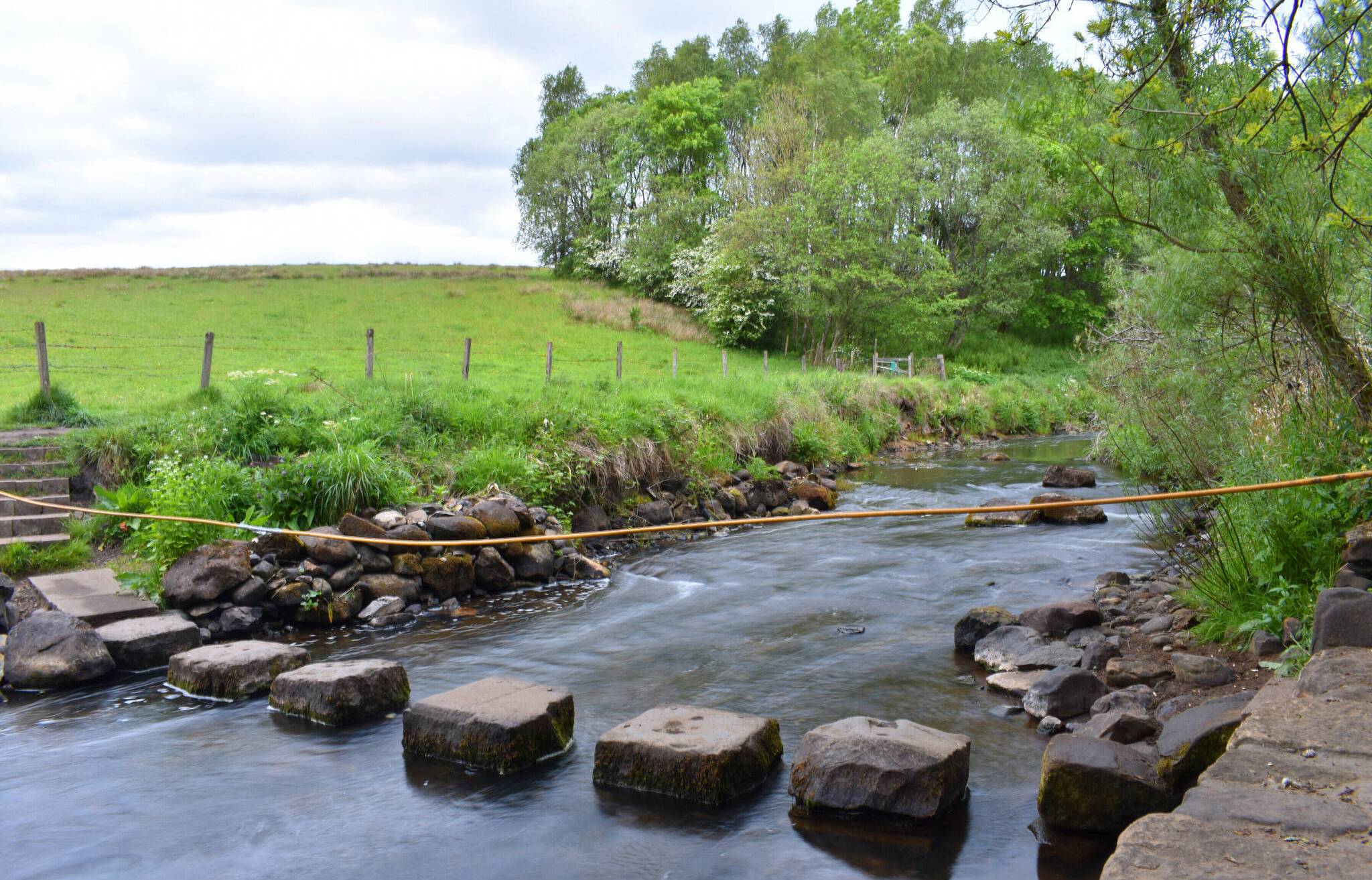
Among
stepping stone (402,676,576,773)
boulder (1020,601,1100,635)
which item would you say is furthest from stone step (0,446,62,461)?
boulder (1020,601,1100,635)

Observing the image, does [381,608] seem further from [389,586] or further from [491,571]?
[491,571]

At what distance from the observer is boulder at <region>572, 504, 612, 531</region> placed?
44.5ft

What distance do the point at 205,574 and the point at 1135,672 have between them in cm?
825

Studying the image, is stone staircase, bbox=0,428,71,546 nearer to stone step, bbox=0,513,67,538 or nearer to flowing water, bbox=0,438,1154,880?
stone step, bbox=0,513,67,538

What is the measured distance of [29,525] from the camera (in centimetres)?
1115

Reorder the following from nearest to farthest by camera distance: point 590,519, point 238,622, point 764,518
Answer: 1. point 764,518
2. point 238,622
3. point 590,519

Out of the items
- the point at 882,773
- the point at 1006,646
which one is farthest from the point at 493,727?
the point at 1006,646

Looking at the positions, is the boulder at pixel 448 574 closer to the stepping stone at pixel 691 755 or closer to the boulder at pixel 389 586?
the boulder at pixel 389 586

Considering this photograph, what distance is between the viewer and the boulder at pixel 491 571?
10.9 m

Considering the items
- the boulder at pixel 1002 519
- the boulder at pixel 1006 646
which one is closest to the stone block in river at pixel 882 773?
the boulder at pixel 1006 646

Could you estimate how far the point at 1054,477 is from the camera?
18.2m

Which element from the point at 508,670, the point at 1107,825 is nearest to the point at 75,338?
the point at 508,670

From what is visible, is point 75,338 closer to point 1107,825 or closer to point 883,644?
point 883,644

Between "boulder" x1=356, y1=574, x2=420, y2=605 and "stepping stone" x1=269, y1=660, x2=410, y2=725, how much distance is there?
2.78 metres
